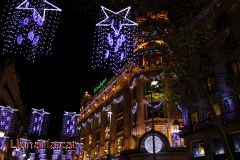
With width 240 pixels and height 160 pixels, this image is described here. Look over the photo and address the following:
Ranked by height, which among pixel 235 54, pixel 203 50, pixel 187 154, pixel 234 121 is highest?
pixel 235 54

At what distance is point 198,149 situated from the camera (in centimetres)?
2956

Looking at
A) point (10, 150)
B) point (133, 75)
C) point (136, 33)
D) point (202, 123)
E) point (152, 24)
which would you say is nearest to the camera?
point (152, 24)

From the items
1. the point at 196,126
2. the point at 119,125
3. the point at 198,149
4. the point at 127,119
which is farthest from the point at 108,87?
the point at 198,149

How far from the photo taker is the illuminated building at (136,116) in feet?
95.2

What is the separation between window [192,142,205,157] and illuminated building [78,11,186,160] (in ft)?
4.21

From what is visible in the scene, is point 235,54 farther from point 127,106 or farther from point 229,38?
point 127,106

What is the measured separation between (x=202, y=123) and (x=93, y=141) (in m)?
40.8

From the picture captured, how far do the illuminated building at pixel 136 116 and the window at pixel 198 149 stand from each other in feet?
4.21

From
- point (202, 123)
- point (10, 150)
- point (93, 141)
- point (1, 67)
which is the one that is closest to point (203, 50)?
point (202, 123)

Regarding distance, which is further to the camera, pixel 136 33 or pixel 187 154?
pixel 187 154

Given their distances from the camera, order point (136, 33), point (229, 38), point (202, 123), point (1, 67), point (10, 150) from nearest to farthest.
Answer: point (136, 33)
point (229, 38)
point (202, 123)
point (1, 67)
point (10, 150)

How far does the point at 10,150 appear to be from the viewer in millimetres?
64375

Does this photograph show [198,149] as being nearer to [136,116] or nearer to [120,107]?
[136,116]

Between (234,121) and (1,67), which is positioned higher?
(1,67)
